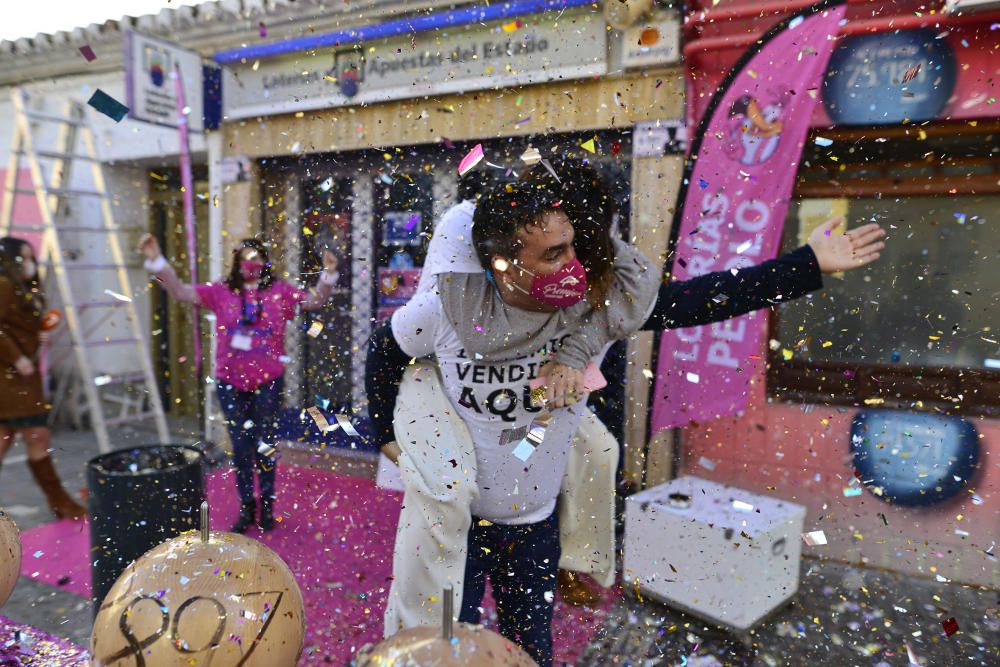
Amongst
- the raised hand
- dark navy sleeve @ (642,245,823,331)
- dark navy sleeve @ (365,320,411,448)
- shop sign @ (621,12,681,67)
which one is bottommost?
dark navy sleeve @ (365,320,411,448)

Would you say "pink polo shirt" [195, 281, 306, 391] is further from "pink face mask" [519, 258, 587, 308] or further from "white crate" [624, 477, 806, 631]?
"pink face mask" [519, 258, 587, 308]

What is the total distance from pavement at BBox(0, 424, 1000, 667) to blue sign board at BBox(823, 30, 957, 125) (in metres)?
2.49

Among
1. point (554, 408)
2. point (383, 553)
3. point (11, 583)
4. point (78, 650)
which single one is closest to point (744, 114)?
point (554, 408)

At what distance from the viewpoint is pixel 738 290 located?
65.0 inches

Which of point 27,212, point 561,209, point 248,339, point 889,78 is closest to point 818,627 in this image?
point 561,209

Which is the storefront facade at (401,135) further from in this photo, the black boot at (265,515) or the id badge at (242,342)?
the black boot at (265,515)

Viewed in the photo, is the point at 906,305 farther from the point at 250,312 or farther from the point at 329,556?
the point at 250,312

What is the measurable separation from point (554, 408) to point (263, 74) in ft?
17.0

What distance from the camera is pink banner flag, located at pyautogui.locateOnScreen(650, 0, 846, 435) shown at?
3.54 m

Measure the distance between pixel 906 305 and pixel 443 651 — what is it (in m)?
3.78

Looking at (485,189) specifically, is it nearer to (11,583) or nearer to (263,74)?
(11,583)

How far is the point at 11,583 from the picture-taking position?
142cm

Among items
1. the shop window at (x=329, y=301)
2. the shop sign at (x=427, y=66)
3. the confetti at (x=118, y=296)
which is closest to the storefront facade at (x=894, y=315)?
the shop sign at (x=427, y=66)

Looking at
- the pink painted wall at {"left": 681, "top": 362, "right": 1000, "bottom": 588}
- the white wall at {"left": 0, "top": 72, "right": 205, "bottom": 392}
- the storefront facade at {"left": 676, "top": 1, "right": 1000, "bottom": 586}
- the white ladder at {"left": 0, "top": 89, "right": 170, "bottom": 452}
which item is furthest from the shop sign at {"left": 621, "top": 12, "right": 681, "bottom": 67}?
the white wall at {"left": 0, "top": 72, "right": 205, "bottom": 392}
